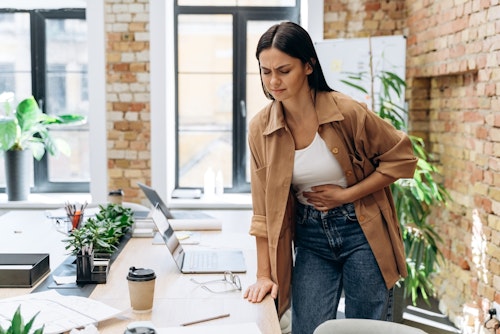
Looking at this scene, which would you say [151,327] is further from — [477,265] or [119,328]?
[477,265]

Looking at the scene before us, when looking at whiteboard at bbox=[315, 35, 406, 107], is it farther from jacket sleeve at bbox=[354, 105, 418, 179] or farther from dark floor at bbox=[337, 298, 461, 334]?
jacket sleeve at bbox=[354, 105, 418, 179]

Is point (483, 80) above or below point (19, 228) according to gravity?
above

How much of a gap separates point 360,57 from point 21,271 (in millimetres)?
3010

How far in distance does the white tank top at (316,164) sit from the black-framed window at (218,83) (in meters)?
3.11

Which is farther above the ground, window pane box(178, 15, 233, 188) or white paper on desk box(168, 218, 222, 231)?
window pane box(178, 15, 233, 188)

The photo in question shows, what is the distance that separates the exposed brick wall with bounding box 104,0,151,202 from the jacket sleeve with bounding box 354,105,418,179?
3.07 metres

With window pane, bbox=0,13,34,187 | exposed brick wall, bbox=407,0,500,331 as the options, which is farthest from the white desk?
window pane, bbox=0,13,34,187

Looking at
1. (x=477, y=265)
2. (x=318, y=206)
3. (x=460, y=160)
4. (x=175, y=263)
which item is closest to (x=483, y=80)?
(x=460, y=160)

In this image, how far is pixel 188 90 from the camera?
5289 millimetres

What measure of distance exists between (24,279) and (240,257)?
0.85m

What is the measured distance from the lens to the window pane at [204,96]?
5242mm

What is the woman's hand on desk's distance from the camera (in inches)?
78.0

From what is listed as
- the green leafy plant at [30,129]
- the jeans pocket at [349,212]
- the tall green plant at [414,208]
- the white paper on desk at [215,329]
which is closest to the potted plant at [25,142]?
the green leafy plant at [30,129]

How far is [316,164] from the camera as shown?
215 centimetres
